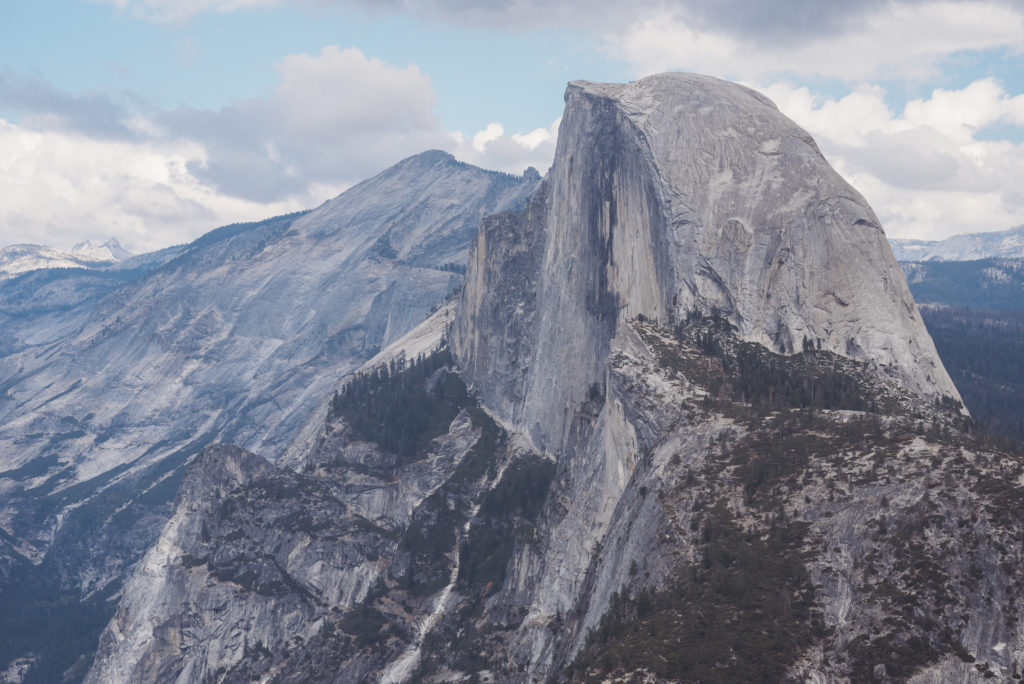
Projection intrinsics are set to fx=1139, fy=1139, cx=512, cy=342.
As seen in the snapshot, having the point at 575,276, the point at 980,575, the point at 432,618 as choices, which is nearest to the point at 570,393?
the point at 575,276

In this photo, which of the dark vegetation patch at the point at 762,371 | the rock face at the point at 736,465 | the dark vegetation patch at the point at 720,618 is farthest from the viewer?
the dark vegetation patch at the point at 762,371

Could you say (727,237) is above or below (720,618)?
above

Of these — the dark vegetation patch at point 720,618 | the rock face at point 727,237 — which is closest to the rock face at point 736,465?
the dark vegetation patch at point 720,618

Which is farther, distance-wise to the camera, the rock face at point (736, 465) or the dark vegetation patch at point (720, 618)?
the dark vegetation patch at point (720, 618)

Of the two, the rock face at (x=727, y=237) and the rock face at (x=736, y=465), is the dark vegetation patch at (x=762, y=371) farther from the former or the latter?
the rock face at (x=727, y=237)

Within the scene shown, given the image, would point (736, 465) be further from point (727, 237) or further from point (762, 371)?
point (727, 237)

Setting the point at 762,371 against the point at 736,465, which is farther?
the point at 762,371

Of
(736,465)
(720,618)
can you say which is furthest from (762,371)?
(720,618)

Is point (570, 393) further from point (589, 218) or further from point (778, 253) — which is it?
point (778, 253)
